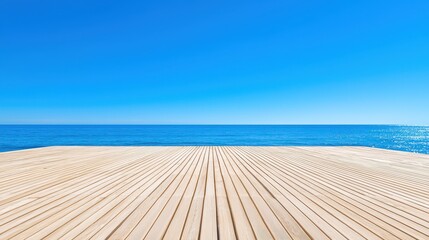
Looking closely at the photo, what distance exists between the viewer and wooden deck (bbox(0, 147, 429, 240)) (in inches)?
75.9

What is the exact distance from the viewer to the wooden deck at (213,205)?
193cm

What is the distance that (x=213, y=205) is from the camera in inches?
101

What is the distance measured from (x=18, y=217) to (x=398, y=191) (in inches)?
196

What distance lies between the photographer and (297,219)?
2189 mm

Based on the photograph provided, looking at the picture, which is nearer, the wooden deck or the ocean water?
the wooden deck

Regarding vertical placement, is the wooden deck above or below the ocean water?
above

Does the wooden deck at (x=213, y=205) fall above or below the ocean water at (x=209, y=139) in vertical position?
above

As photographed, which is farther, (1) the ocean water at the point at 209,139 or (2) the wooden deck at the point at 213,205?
(1) the ocean water at the point at 209,139

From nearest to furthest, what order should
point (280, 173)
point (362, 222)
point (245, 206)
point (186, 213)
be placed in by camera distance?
point (362, 222)
point (186, 213)
point (245, 206)
point (280, 173)

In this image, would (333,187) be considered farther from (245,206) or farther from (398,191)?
(245,206)

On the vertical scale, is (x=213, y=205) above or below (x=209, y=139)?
above

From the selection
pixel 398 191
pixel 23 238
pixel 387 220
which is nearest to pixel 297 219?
pixel 387 220

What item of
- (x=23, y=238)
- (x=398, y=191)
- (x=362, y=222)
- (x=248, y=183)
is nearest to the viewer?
(x=23, y=238)

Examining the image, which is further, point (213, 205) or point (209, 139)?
point (209, 139)
